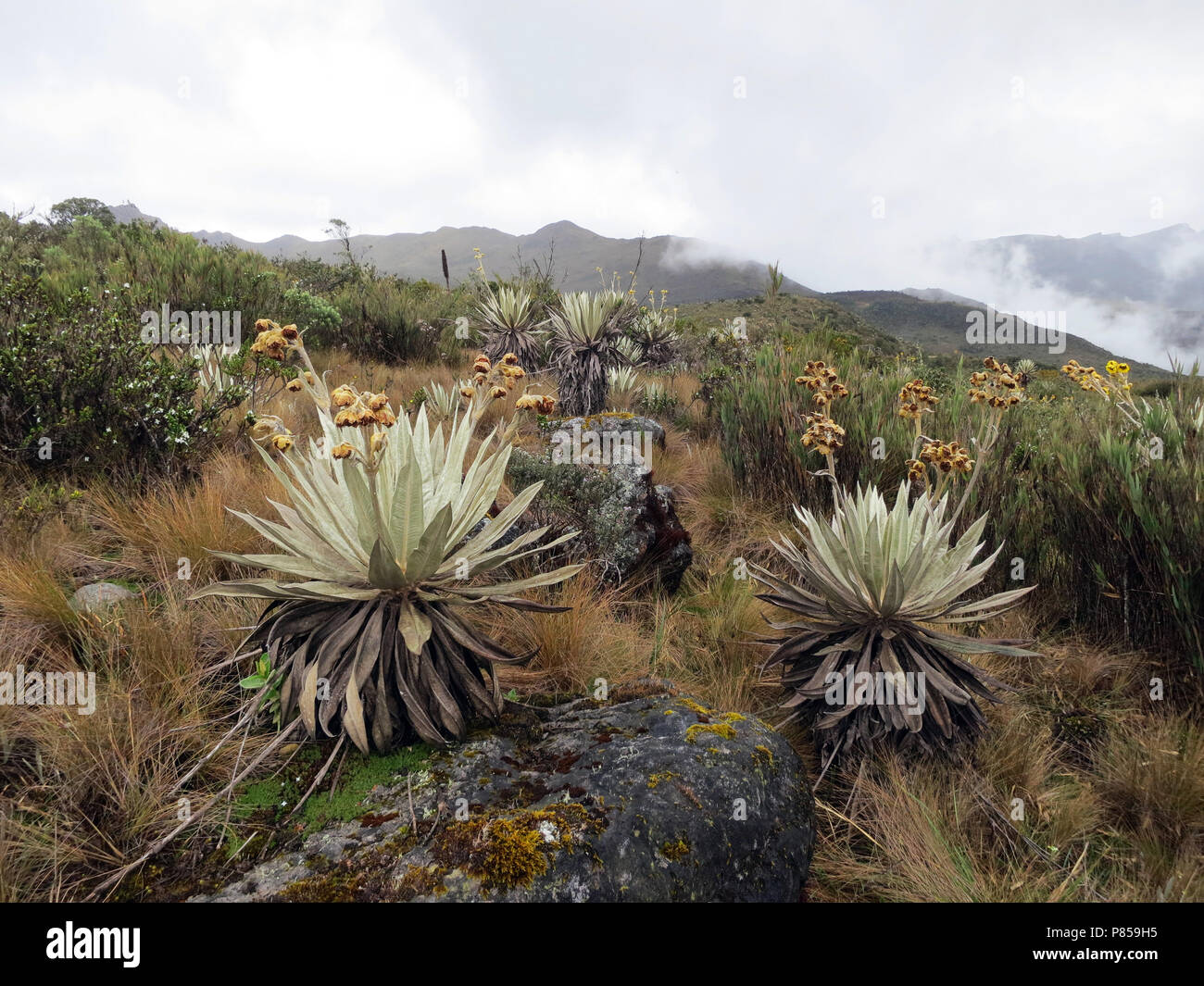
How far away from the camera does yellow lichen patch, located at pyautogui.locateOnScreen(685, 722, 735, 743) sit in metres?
1.90

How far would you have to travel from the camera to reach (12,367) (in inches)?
138

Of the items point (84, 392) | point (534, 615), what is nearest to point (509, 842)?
point (534, 615)

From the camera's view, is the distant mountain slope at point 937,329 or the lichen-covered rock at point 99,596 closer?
the lichen-covered rock at point 99,596

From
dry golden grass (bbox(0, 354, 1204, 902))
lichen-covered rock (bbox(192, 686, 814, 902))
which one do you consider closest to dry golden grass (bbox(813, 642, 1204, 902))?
dry golden grass (bbox(0, 354, 1204, 902))

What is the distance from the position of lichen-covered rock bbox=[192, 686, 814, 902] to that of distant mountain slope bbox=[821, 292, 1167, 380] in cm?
4287

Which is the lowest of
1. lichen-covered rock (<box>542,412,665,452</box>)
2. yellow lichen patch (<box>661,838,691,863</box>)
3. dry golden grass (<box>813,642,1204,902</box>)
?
dry golden grass (<box>813,642,1204,902</box>)

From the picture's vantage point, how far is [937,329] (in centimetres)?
5731

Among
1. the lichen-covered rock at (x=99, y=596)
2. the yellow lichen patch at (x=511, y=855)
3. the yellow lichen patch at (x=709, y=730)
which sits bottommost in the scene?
the yellow lichen patch at (x=511, y=855)

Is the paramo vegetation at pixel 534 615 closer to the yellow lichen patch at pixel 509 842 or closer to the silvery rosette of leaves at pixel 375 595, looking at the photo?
the silvery rosette of leaves at pixel 375 595

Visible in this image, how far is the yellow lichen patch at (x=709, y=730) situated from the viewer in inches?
74.8

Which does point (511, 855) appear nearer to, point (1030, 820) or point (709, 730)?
point (709, 730)

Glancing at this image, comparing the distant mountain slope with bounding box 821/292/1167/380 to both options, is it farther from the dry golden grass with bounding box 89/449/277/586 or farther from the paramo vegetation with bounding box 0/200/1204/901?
the dry golden grass with bounding box 89/449/277/586

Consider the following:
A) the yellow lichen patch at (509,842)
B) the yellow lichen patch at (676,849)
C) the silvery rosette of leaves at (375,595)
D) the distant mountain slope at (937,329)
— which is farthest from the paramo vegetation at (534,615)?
the distant mountain slope at (937,329)

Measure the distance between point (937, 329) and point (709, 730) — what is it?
216 feet
